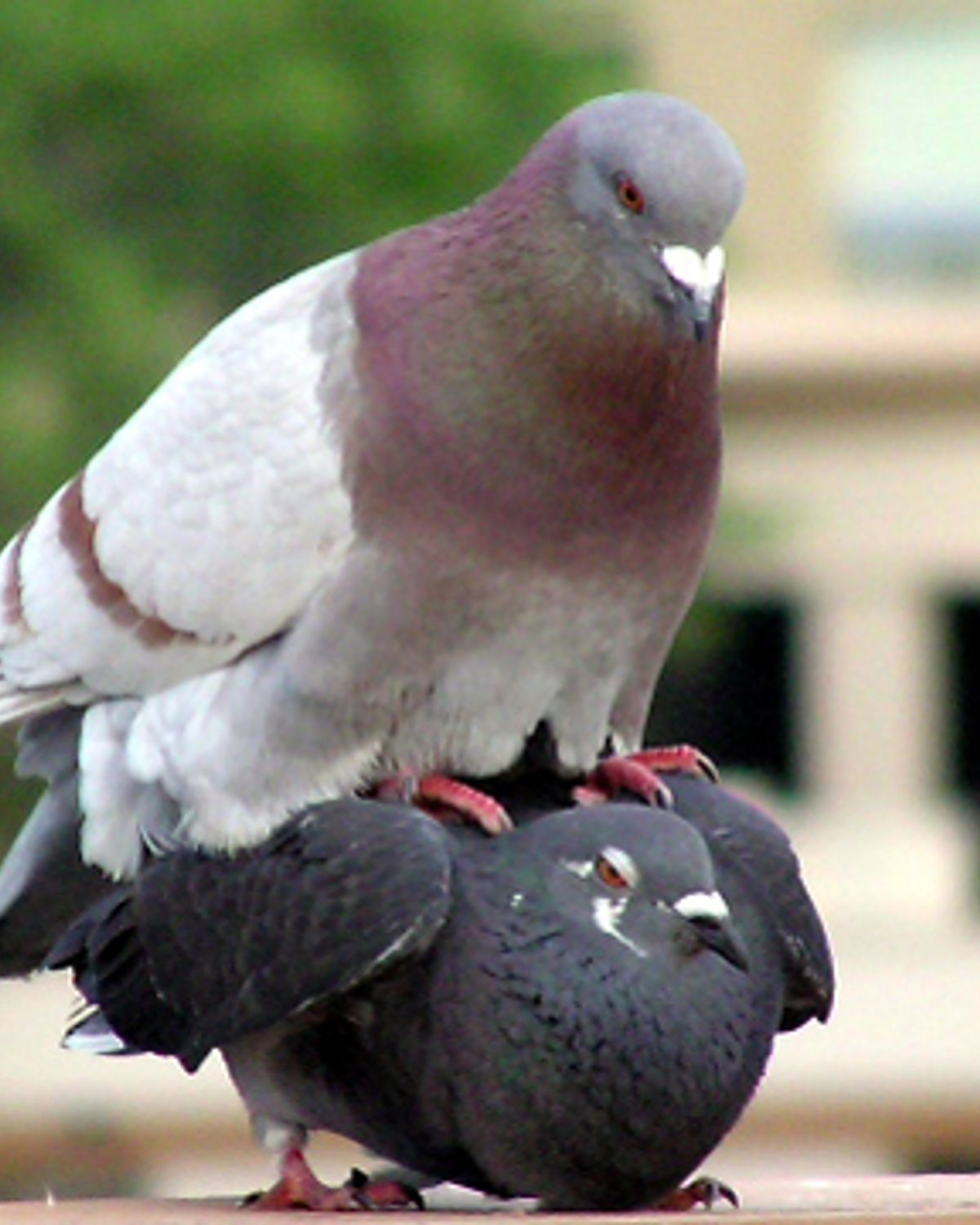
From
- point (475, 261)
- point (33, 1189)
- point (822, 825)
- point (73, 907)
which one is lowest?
point (33, 1189)

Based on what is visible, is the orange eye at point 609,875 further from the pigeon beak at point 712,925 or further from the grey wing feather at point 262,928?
the grey wing feather at point 262,928

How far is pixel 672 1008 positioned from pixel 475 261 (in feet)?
5.37

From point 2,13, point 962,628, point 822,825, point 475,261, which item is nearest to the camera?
point 475,261

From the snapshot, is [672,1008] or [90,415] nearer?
[672,1008]

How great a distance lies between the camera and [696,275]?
726 centimetres

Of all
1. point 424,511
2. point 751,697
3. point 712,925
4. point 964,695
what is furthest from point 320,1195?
point 964,695

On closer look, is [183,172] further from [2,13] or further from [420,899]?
[420,899]

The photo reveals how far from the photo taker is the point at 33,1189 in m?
25.9

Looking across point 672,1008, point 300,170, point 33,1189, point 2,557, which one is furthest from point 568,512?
point 33,1189

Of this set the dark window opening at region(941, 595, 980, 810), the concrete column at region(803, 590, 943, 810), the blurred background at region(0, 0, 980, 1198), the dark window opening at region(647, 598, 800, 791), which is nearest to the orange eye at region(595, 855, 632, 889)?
the blurred background at region(0, 0, 980, 1198)

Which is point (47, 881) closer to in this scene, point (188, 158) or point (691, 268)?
point (691, 268)

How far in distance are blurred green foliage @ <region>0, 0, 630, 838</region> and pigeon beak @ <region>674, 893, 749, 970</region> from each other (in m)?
14.1

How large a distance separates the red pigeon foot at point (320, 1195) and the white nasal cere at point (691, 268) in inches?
78.1

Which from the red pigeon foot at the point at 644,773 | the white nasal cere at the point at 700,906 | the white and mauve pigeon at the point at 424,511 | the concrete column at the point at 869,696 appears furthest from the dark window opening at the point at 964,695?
the white nasal cere at the point at 700,906
